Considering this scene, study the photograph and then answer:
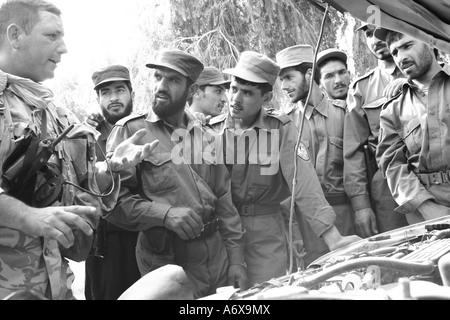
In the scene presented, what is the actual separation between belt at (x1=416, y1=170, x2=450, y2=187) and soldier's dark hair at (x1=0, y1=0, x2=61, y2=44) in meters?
2.60

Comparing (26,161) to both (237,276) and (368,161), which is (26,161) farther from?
(368,161)

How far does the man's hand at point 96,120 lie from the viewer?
5723 mm

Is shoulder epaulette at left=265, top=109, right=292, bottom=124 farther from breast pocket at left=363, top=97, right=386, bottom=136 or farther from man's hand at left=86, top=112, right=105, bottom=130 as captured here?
man's hand at left=86, top=112, right=105, bottom=130

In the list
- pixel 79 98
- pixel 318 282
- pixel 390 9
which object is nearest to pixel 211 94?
pixel 390 9

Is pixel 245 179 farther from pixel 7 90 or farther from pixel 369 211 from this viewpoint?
pixel 7 90

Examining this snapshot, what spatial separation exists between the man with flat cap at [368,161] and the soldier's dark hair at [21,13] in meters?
2.61

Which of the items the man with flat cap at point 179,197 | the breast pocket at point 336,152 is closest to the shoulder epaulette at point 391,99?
the breast pocket at point 336,152

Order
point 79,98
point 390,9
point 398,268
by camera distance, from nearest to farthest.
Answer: point 398,268 → point 390,9 → point 79,98

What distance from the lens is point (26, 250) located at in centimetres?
334

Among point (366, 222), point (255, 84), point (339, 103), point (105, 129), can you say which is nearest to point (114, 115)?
point (105, 129)

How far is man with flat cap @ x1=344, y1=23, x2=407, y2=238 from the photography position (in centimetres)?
535

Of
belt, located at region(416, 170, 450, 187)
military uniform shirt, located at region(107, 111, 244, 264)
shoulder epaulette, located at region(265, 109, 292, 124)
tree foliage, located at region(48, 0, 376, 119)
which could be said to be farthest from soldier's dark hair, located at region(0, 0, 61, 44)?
tree foliage, located at region(48, 0, 376, 119)
